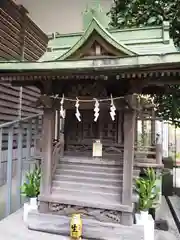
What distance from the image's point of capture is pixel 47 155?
3.64 metres

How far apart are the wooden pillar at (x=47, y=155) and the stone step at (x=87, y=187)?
15cm

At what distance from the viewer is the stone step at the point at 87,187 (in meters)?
3.48

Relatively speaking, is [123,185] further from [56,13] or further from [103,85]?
[56,13]

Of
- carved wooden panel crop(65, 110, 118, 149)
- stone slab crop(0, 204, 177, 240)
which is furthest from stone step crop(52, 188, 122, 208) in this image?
carved wooden panel crop(65, 110, 118, 149)

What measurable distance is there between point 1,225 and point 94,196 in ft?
4.66

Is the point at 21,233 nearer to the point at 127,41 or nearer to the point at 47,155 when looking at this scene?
the point at 47,155

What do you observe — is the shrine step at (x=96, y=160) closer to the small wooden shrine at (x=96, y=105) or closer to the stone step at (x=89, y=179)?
the small wooden shrine at (x=96, y=105)

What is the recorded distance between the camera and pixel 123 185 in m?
3.29

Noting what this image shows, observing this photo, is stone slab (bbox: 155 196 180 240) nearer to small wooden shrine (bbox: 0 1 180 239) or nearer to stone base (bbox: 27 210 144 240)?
stone base (bbox: 27 210 144 240)

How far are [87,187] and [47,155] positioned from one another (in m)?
0.75

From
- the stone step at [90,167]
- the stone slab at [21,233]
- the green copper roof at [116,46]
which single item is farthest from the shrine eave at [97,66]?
the stone slab at [21,233]

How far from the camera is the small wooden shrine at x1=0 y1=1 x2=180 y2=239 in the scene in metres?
3.09

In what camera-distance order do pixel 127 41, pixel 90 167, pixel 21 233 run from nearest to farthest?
pixel 21 233 < pixel 90 167 < pixel 127 41

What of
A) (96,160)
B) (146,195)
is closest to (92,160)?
(96,160)
